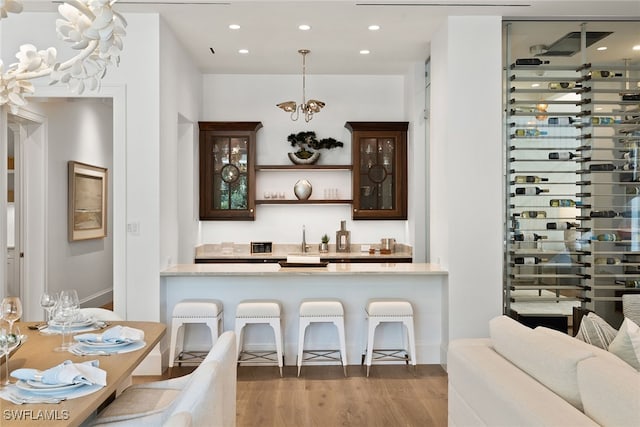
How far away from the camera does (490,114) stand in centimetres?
443

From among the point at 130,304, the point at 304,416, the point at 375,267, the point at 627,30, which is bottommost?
the point at 304,416

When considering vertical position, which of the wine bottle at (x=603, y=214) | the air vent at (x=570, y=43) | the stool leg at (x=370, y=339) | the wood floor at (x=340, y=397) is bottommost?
the wood floor at (x=340, y=397)

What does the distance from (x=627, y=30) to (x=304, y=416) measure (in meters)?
4.18

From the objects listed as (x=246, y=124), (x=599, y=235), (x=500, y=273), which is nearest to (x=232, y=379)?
(x=500, y=273)

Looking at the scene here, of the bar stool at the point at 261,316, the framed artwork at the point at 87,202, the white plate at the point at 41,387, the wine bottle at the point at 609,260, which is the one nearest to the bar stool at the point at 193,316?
the bar stool at the point at 261,316

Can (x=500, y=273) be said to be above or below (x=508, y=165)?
below

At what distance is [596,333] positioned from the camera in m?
2.40

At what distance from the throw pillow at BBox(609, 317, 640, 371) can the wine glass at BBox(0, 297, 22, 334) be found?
2.40m

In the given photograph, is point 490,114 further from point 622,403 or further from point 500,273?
point 622,403

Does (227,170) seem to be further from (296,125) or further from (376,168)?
(376,168)

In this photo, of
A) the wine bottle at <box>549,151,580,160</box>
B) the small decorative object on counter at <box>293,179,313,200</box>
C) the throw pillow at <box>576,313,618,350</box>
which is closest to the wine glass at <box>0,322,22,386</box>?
the throw pillow at <box>576,313,618,350</box>

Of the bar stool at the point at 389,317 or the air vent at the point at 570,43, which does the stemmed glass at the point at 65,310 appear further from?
the air vent at the point at 570,43

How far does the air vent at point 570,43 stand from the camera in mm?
4535

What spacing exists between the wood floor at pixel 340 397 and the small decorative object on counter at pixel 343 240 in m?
2.12
